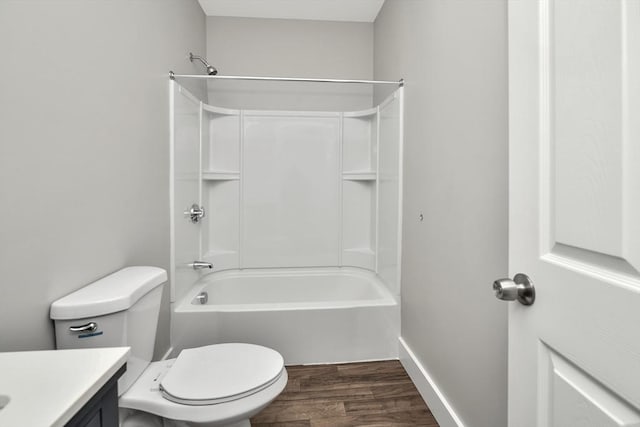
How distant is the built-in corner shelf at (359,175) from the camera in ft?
9.02

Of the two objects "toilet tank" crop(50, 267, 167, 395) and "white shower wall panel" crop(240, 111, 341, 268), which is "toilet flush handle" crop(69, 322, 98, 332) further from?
"white shower wall panel" crop(240, 111, 341, 268)

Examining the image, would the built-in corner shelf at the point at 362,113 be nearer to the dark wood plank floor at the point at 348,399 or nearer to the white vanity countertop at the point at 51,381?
the dark wood plank floor at the point at 348,399

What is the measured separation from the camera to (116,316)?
3.71 ft

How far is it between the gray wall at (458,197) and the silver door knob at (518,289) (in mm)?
391

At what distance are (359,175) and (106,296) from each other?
207 centimetres

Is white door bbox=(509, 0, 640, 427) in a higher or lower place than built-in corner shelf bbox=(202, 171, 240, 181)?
lower

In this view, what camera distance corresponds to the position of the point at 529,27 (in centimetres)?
72

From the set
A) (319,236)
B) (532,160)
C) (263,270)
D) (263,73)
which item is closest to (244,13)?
(263,73)

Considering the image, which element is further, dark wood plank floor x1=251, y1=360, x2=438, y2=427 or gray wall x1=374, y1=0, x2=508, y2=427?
dark wood plank floor x1=251, y1=360, x2=438, y2=427

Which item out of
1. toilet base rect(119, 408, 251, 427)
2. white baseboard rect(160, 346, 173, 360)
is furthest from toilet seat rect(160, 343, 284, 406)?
white baseboard rect(160, 346, 173, 360)

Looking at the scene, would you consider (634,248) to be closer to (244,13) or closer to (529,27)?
(529,27)

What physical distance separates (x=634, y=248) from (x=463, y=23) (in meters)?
1.17

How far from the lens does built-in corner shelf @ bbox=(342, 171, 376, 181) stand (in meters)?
2.75

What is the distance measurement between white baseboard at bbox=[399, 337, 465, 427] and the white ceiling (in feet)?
8.06
